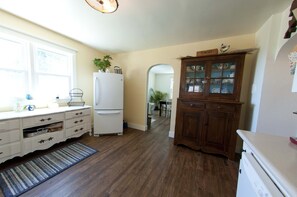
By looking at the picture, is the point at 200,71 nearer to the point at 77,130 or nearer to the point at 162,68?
the point at 77,130

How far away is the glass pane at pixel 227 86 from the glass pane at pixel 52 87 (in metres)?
3.59

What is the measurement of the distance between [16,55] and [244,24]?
4.11 m

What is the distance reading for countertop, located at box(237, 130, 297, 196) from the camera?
54 centimetres

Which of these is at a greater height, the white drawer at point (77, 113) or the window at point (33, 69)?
the window at point (33, 69)

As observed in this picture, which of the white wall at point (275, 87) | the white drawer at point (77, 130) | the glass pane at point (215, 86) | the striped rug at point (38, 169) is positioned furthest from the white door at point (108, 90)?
the white wall at point (275, 87)

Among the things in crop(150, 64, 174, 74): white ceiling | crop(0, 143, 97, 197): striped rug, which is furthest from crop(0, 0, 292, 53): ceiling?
crop(0, 143, 97, 197): striped rug

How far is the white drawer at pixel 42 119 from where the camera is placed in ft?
6.31

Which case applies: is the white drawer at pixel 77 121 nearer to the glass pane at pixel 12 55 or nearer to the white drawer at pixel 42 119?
the white drawer at pixel 42 119

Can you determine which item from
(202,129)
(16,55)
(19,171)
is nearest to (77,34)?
(16,55)

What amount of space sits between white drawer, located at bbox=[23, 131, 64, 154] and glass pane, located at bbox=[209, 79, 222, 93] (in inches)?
124

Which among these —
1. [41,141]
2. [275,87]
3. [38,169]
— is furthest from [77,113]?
[275,87]

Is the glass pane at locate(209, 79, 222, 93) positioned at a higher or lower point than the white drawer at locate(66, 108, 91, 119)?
higher

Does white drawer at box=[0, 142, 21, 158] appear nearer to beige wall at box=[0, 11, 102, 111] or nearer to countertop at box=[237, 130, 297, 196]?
beige wall at box=[0, 11, 102, 111]

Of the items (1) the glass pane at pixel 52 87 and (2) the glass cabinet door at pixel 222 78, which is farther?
(1) the glass pane at pixel 52 87
